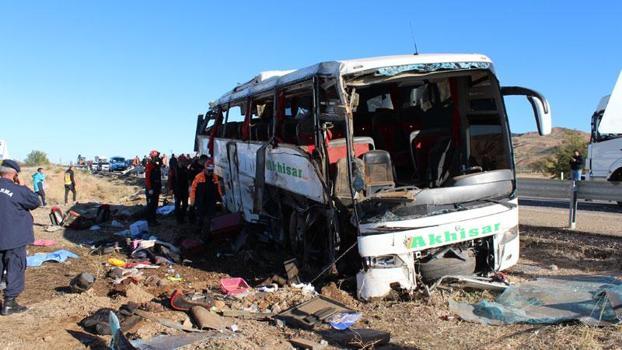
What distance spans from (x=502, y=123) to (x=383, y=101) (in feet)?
6.08

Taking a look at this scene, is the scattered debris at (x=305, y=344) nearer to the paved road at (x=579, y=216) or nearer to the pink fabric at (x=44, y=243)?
the paved road at (x=579, y=216)

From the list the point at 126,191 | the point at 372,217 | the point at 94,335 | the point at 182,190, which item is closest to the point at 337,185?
Answer: the point at 372,217

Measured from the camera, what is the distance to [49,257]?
911cm

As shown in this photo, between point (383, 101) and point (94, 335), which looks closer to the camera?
point (94, 335)

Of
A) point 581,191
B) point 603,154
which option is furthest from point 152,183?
point 603,154

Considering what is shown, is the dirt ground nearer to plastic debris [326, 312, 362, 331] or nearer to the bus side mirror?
plastic debris [326, 312, 362, 331]

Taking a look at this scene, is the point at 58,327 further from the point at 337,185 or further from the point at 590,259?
the point at 590,259

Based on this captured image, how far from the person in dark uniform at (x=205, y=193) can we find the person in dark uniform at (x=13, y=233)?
207 inches

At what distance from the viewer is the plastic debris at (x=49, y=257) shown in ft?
28.9

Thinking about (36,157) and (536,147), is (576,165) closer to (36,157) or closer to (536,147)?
(536,147)

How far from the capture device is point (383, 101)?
27.1 ft

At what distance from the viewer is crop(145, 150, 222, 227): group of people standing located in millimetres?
11508

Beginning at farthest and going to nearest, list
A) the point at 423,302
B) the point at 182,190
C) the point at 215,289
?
the point at 182,190 → the point at 215,289 → the point at 423,302

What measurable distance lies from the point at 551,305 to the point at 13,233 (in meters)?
5.59
